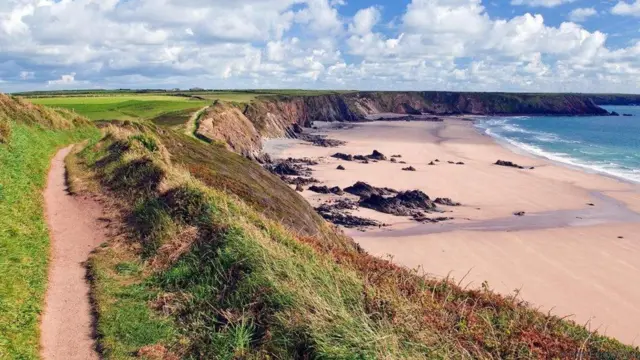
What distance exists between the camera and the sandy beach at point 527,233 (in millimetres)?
20984

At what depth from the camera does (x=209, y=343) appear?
682cm

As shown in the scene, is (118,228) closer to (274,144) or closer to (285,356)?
(285,356)

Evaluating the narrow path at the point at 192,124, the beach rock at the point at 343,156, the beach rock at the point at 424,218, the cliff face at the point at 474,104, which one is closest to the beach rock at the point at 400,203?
the beach rock at the point at 424,218

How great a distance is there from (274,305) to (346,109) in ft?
421

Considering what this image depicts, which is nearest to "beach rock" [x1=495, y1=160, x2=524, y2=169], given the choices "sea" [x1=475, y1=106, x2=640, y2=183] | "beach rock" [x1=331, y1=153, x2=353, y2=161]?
"sea" [x1=475, y1=106, x2=640, y2=183]

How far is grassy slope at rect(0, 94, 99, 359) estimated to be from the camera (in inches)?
259

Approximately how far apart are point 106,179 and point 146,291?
27.5 feet

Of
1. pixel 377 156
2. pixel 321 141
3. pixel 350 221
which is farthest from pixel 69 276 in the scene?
pixel 321 141

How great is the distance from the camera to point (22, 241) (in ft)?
31.5

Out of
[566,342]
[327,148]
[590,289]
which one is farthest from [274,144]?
[566,342]

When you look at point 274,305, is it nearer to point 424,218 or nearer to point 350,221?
point 350,221

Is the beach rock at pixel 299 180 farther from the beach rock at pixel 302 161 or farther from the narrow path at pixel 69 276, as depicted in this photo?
the narrow path at pixel 69 276

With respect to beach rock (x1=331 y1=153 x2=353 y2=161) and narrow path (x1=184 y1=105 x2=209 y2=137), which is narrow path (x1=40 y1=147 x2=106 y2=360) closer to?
narrow path (x1=184 y1=105 x2=209 y2=137)

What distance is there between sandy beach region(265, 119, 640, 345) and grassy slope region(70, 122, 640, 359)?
2.57 metres
